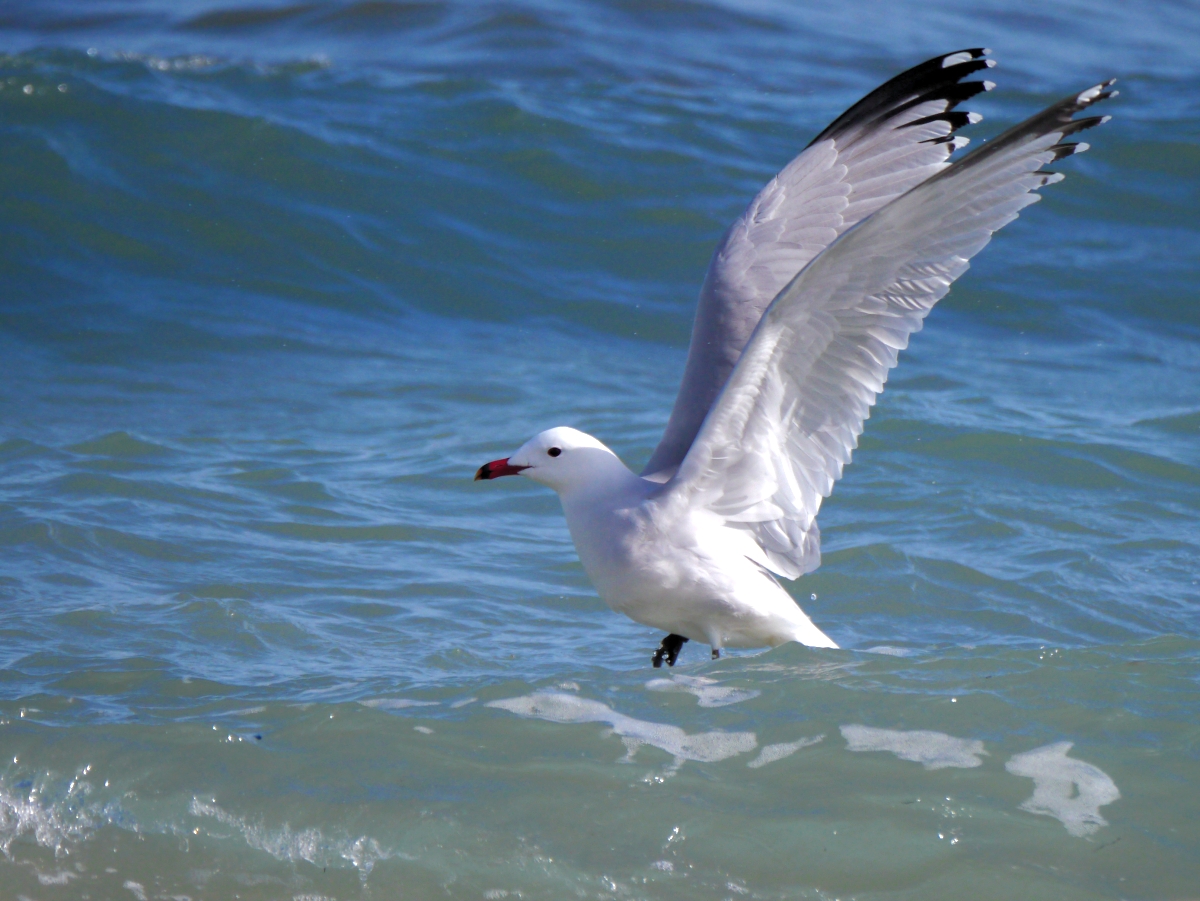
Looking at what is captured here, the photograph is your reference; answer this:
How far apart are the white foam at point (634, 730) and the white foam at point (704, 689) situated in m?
0.20

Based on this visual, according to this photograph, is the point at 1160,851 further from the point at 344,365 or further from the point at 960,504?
the point at 344,365

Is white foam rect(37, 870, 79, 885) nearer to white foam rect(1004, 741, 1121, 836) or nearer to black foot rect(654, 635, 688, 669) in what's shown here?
black foot rect(654, 635, 688, 669)

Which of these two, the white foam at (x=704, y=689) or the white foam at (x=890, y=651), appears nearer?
the white foam at (x=704, y=689)

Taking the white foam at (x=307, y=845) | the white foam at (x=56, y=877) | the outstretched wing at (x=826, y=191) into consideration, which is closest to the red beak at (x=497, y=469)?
the outstretched wing at (x=826, y=191)

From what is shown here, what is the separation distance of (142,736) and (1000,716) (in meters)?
2.37

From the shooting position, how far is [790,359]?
4164 millimetres

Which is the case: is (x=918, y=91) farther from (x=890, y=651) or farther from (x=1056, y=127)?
(x=890, y=651)

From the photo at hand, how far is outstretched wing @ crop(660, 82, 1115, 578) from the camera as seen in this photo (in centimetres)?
384

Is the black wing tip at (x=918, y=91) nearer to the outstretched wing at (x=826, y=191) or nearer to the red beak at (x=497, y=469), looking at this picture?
the outstretched wing at (x=826, y=191)

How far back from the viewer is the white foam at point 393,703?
405 cm

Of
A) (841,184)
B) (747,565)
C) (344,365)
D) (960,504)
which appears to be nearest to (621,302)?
(344,365)

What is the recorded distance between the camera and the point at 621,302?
9344mm

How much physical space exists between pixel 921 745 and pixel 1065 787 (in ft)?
1.26

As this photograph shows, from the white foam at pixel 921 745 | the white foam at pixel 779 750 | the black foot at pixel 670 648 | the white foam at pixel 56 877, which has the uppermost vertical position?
the white foam at pixel 921 745
